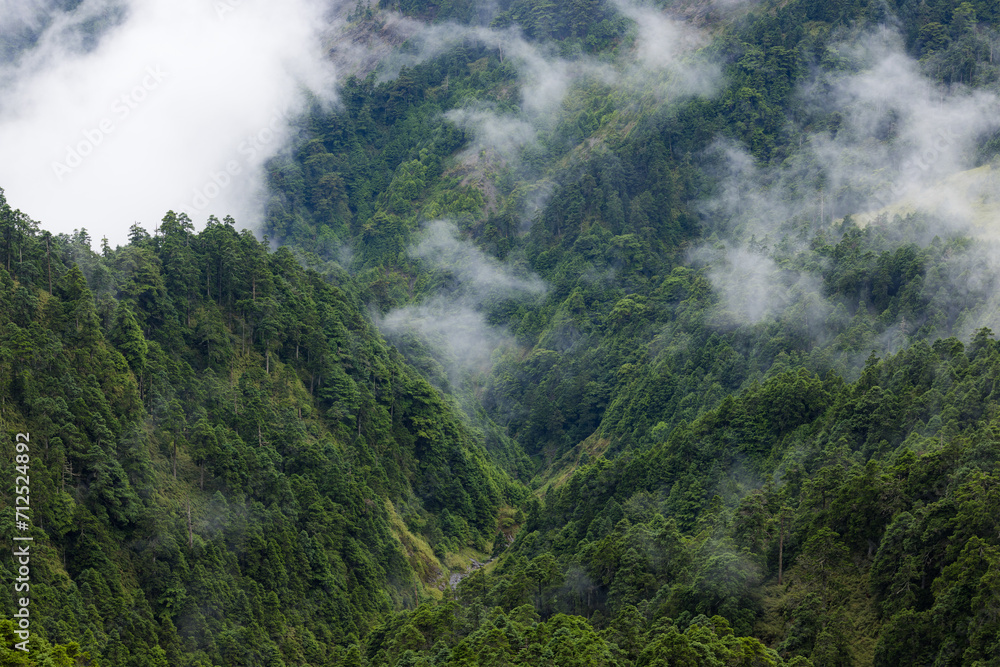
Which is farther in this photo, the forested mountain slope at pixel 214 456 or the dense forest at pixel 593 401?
the forested mountain slope at pixel 214 456

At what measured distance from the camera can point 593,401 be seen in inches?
6181

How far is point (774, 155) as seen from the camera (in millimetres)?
173625

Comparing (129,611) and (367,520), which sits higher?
(367,520)

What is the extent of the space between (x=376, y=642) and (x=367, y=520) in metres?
21.8

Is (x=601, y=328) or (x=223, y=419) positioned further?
(x=601, y=328)

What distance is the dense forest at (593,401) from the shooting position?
7662 cm

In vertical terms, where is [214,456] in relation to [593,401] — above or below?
below

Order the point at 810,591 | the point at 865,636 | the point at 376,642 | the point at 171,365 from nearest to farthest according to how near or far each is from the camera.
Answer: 1. the point at 865,636
2. the point at 810,591
3. the point at 376,642
4. the point at 171,365

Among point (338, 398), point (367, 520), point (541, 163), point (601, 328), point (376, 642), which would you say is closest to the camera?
point (376, 642)

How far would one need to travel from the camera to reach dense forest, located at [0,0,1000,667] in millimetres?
76625

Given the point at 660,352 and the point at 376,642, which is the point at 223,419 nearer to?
the point at 376,642

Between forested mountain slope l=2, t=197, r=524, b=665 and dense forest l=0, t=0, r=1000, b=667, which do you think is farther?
forested mountain slope l=2, t=197, r=524, b=665

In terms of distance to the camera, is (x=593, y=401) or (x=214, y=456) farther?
(x=593, y=401)

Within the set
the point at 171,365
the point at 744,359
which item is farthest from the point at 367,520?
the point at 744,359
